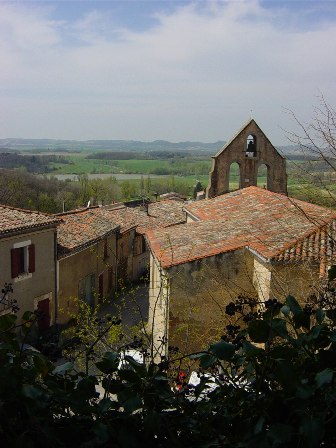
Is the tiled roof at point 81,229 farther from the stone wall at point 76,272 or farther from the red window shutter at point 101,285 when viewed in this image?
the red window shutter at point 101,285

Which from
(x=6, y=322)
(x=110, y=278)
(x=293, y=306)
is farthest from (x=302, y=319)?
(x=110, y=278)

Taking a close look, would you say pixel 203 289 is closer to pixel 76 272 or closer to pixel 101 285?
pixel 76 272

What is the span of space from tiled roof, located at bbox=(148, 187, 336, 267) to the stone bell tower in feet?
11.7

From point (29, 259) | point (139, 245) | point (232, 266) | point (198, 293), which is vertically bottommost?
point (139, 245)

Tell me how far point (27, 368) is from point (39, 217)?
15877 mm

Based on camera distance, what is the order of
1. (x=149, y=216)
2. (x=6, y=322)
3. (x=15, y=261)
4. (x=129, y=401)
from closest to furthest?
(x=129, y=401) → (x=6, y=322) → (x=15, y=261) → (x=149, y=216)

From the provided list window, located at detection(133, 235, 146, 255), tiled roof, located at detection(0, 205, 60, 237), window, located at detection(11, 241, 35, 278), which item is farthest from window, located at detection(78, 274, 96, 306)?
window, located at detection(133, 235, 146, 255)

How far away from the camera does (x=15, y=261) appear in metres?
16.2

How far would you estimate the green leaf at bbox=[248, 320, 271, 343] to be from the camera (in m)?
2.10

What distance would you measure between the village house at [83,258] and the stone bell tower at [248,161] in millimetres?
5331

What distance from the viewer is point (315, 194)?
8.72 meters

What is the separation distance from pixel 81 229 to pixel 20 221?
17.4 feet

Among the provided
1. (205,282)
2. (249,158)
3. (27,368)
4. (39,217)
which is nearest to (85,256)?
(39,217)

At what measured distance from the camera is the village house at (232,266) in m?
10.2
